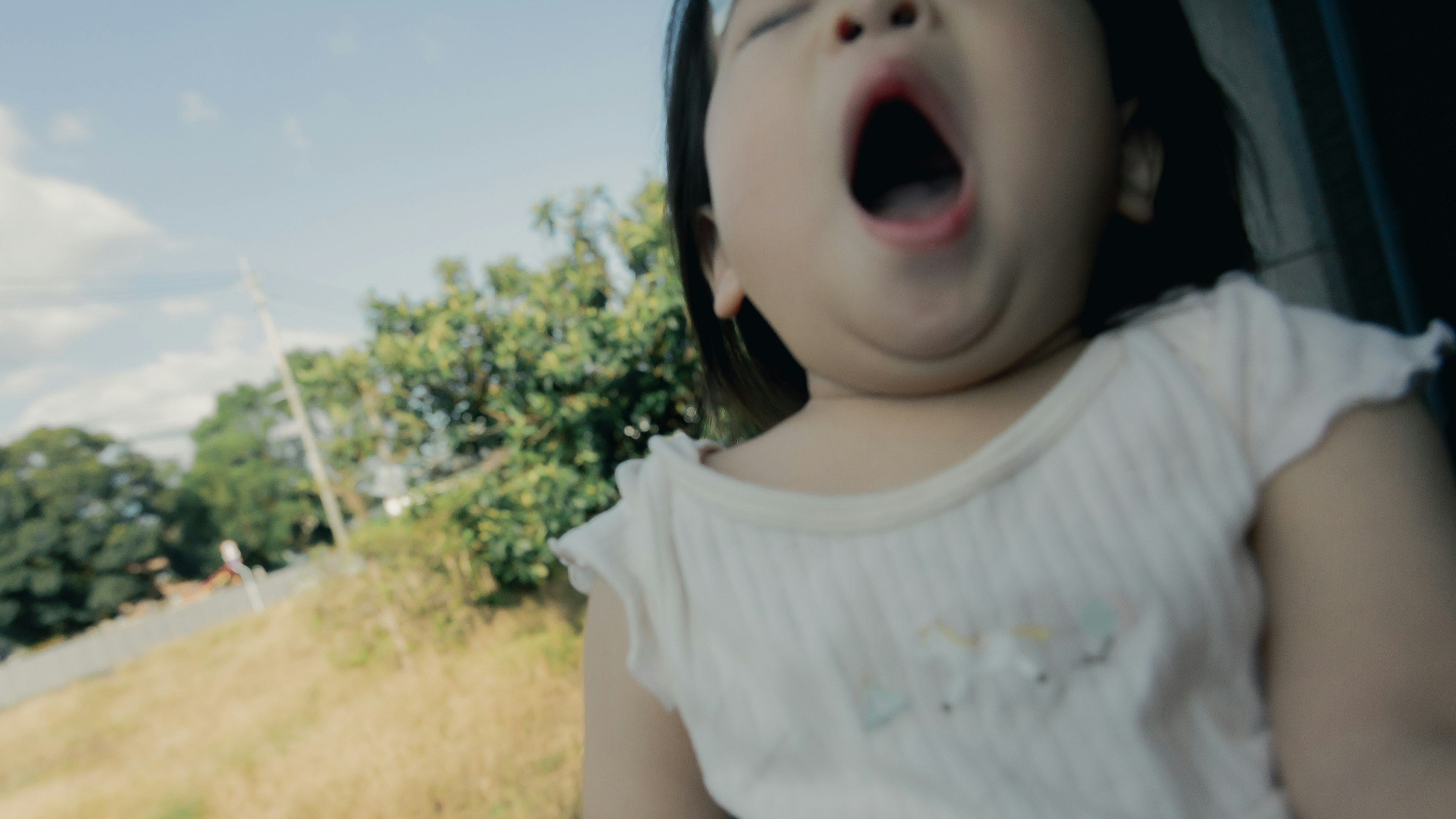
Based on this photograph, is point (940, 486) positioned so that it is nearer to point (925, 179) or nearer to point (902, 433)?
point (902, 433)

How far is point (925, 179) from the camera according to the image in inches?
26.7

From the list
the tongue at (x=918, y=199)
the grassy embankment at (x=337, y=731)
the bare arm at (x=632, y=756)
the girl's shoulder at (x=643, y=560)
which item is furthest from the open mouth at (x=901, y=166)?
the grassy embankment at (x=337, y=731)

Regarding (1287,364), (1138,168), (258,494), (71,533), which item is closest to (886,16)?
(1138,168)

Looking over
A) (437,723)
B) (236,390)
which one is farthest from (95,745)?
(236,390)

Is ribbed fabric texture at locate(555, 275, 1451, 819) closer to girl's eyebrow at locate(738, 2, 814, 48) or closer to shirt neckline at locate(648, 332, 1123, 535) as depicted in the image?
shirt neckline at locate(648, 332, 1123, 535)

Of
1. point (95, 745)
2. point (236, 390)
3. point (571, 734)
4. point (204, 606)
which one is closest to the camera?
point (571, 734)

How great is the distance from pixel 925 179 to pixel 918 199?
3cm

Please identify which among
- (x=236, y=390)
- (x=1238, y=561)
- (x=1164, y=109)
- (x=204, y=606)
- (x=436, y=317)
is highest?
(x=236, y=390)

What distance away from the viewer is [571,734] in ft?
11.9

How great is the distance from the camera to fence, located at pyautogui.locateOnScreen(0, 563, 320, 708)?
9984 millimetres

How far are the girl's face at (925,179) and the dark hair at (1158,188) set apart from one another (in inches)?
3.8

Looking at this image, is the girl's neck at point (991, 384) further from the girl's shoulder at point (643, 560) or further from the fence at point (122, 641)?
the fence at point (122, 641)

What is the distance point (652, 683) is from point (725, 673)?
6cm

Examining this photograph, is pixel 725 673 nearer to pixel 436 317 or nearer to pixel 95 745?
pixel 436 317
